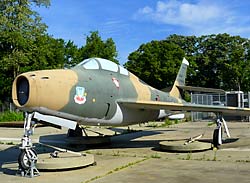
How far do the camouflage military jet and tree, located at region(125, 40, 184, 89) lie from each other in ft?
141

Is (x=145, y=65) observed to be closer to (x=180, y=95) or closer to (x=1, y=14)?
(x=1, y=14)

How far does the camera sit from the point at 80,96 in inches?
366

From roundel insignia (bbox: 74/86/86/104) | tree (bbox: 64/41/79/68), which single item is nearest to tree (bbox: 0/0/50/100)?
tree (bbox: 64/41/79/68)

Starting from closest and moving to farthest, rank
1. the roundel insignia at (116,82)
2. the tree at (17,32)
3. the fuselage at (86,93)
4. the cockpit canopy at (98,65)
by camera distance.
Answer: the fuselage at (86,93) < the cockpit canopy at (98,65) < the roundel insignia at (116,82) < the tree at (17,32)

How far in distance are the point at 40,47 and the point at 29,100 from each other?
3591cm

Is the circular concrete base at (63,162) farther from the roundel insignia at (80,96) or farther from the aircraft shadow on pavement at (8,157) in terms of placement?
the roundel insignia at (80,96)

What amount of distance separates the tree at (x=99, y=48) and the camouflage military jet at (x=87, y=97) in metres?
32.5

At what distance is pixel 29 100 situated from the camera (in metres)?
7.76

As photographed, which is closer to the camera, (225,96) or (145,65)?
(225,96)

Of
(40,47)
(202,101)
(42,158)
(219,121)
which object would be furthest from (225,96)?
(42,158)

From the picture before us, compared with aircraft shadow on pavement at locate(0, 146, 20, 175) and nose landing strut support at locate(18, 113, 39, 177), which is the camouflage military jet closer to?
nose landing strut support at locate(18, 113, 39, 177)

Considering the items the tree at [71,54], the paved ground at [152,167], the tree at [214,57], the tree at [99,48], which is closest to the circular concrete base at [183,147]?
the paved ground at [152,167]

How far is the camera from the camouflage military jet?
26.2 ft

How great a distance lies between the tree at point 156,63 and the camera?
185 feet
